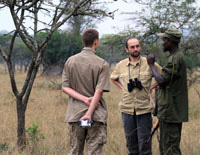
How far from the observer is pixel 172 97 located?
328 cm

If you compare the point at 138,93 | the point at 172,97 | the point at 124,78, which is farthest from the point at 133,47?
the point at 172,97

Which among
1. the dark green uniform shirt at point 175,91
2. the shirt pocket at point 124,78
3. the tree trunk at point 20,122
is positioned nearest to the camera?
the dark green uniform shirt at point 175,91

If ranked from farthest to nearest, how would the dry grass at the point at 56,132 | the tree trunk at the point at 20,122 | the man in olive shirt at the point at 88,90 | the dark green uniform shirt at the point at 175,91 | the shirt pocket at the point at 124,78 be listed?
the tree trunk at the point at 20,122 → the dry grass at the point at 56,132 → the shirt pocket at the point at 124,78 → the dark green uniform shirt at the point at 175,91 → the man in olive shirt at the point at 88,90

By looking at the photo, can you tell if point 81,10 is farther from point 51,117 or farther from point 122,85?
point 51,117

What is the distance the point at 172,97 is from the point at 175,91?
0.07 metres

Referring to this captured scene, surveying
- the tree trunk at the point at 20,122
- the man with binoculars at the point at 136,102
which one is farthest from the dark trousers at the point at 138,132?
the tree trunk at the point at 20,122

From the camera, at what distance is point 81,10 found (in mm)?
4363

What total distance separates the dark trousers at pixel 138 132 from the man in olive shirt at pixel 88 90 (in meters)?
0.81

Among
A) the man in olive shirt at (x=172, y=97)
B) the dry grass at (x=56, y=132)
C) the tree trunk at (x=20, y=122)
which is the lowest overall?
the dry grass at (x=56, y=132)

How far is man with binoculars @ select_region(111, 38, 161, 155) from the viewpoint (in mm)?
3590

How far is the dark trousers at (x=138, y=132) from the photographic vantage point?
3.59 meters

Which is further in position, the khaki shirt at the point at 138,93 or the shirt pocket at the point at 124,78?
the shirt pocket at the point at 124,78

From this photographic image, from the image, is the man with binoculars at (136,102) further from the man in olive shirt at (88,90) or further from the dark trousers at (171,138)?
the man in olive shirt at (88,90)

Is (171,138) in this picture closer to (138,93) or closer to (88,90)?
(138,93)
